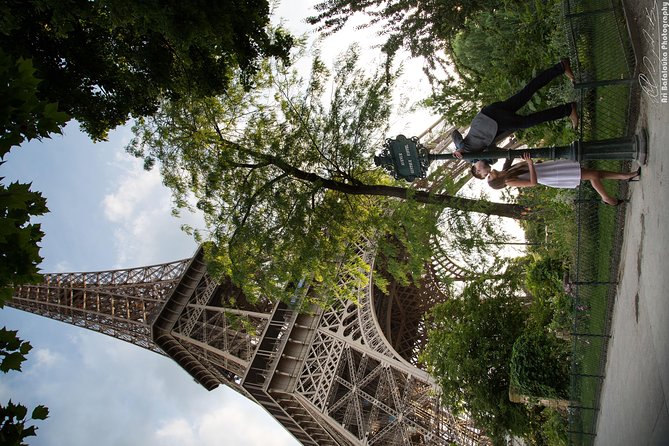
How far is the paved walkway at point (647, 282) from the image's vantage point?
19.3 ft

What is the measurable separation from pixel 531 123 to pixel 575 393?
6.18m

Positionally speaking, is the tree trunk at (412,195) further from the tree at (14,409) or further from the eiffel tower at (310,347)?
the tree at (14,409)

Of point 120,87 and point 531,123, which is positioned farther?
point 120,87

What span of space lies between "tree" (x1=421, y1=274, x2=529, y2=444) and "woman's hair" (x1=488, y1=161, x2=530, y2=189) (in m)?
8.51

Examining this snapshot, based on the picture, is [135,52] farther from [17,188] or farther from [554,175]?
[554,175]

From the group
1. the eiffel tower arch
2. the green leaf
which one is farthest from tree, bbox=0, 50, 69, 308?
the eiffel tower arch

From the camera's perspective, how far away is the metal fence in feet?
26.1

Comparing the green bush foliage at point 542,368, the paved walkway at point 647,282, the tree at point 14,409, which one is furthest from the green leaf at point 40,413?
the green bush foliage at point 542,368

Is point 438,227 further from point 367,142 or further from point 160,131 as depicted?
point 160,131

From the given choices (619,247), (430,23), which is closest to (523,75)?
(430,23)

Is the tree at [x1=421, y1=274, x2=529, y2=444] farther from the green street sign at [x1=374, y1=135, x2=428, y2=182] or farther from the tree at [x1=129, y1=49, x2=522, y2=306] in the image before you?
the green street sign at [x1=374, y1=135, x2=428, y2=182]

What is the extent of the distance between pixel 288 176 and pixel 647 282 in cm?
807

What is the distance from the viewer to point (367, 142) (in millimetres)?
12703

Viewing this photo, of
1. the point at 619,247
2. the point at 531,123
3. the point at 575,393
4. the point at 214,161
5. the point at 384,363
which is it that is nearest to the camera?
the point at 531,123
